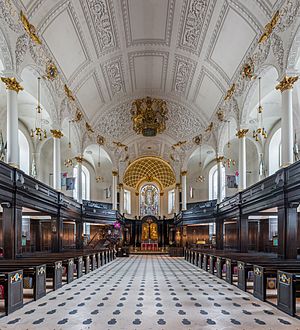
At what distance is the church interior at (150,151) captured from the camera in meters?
7.80

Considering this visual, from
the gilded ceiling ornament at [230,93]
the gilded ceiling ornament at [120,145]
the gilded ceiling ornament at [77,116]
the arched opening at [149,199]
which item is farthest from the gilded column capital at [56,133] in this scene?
the arched opening at [149,199]

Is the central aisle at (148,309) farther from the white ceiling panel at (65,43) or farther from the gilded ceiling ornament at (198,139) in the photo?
the gilded ceiling ornament at (198,139)

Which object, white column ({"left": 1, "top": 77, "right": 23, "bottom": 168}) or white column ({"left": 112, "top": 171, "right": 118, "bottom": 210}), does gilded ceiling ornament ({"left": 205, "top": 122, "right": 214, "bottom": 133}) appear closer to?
white column ({"left": 112, "top": 171, "right": 118, "bottom": 210})

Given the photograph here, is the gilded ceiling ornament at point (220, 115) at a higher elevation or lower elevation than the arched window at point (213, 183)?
higher

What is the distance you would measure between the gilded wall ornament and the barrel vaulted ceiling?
12.0 inches

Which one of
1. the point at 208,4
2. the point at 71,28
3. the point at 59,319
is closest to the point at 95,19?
the point at 71,28

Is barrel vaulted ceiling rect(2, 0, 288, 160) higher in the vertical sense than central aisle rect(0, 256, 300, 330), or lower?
higher

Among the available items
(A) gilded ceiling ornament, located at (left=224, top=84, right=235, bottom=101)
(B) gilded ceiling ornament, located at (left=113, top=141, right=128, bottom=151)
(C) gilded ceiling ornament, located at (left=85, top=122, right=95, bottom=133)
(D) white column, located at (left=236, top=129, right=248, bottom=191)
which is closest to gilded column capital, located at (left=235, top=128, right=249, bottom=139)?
(D) white column, located at (left=236, top=129, right=248, bottom=191)

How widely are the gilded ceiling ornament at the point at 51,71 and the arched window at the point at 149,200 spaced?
21.8 meters

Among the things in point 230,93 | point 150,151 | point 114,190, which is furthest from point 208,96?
point 114,190

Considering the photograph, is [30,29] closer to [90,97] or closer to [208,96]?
[90,97]

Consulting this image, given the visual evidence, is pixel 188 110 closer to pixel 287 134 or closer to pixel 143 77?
pixel 143 77

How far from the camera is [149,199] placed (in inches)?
1417

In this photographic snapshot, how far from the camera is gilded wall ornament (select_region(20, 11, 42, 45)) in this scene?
1171 centimetres
